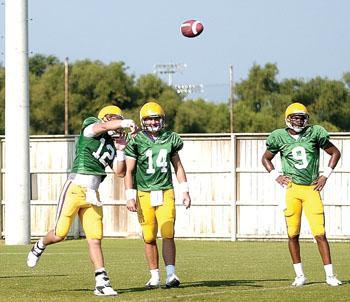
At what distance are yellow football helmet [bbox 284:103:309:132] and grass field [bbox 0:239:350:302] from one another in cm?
193

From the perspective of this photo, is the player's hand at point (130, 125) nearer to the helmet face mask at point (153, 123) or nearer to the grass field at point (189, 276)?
the helmet face mask at point (153, 123)

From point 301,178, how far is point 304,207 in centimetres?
35

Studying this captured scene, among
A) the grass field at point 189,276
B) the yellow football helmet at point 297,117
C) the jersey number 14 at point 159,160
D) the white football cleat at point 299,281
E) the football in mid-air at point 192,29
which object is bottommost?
the grass field at point 189,276

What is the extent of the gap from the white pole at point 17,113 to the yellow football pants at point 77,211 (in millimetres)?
13733

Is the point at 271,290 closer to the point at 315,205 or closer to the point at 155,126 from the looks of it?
the point at 315,205

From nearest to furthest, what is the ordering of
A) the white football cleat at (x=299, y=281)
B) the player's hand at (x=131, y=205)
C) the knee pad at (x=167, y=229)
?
the player's hand at (x=131, y=205) → the knee pad at (x=167, y=229) → the white football cleat at (x=299, y=281)

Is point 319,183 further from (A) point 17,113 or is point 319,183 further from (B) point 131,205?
(A) point 17,113

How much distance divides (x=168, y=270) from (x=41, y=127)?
219ft

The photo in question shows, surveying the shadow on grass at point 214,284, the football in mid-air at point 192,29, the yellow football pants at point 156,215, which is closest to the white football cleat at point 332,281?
A: the shadow on grass at point 214,284

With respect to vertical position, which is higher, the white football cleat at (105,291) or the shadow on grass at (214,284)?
the white football cleat at (105,291)

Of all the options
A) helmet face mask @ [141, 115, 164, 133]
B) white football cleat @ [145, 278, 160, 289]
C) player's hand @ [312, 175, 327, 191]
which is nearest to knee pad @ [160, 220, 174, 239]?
white football cleat @ [145, 278, 160, 289]

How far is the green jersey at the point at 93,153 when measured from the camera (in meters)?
13.4

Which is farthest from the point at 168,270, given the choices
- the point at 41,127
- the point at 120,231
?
the point at 41,127

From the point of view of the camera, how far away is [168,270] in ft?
45.3
